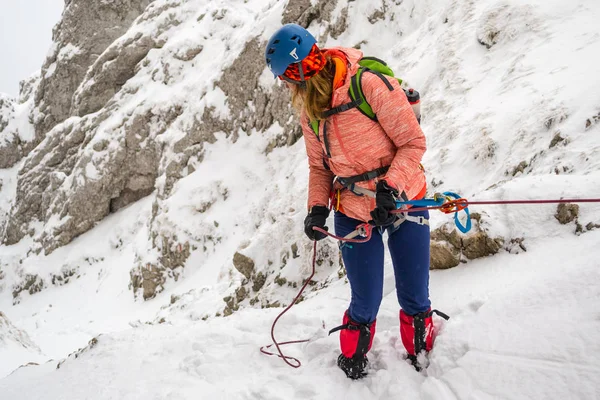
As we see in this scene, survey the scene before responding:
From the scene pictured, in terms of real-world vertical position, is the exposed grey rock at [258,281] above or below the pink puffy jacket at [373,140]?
below

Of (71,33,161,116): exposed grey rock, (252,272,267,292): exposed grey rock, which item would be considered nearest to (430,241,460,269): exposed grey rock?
(252,272,267,292): exposed grey rock

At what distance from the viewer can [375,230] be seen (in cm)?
308

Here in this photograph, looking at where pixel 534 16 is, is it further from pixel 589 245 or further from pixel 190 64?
pixel 190 64

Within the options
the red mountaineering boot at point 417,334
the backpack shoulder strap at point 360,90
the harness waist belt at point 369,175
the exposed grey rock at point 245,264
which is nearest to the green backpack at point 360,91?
the backpack shoulder strap at point 360,90

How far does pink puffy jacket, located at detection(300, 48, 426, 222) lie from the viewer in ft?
8.80

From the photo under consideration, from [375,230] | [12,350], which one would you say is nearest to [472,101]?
[375,230]

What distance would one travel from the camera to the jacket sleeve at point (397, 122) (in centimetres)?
267

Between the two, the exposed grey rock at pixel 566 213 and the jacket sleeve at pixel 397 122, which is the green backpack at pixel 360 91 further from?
the exposed grey rock at pixel 566 213

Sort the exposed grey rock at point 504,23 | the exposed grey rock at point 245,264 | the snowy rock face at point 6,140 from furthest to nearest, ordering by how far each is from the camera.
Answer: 1. the snowy rock face at point 6,140
2. the exposed grey rock at point 245,264
3. the exposed grey rock at point 504,23

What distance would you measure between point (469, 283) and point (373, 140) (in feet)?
6.22

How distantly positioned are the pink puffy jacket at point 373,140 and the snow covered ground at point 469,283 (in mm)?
1246

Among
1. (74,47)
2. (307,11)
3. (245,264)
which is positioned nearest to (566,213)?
(245,264)

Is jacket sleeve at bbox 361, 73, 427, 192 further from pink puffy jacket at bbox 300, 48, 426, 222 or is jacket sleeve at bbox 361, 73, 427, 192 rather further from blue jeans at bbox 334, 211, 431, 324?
blue jeans at bbox 334, 211, 431, 324

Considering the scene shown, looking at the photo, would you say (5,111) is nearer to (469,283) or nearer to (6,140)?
(6,140)
